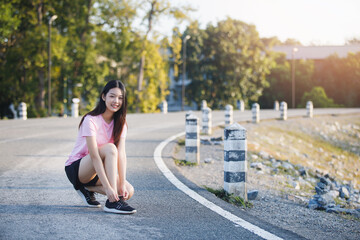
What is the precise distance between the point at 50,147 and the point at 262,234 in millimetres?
7897

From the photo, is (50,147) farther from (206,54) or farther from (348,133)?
(206,54)

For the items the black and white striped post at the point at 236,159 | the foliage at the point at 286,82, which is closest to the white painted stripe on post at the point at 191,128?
the black and white striped post at the point at 236,159

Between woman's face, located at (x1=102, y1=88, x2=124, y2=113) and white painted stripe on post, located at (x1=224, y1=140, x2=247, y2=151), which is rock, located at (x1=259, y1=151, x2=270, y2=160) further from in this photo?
woman's face, located at (x1=102, y1=88, x2=124, y2=113)

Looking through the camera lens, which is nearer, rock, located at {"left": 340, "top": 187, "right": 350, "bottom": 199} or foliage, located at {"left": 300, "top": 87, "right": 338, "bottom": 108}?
rock, located at {"left": 340, "top": 187, "right": 350, "bottom": 199}

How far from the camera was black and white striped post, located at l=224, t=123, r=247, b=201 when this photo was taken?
19.5 ft

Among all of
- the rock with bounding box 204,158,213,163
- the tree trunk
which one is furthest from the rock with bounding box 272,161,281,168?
the tree trunk

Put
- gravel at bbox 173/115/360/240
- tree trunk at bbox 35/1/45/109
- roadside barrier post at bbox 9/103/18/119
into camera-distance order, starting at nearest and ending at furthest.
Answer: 1. gravel at bbox 173/115/360/240
2. tree trunk at bbox 35/1/45/109
3. roadside barrier post at bbox 9/103/18/119

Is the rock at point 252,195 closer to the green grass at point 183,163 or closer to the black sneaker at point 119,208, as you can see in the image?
the black sneaker at point 119,208

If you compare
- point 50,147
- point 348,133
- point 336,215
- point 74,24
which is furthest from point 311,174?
point 74,24

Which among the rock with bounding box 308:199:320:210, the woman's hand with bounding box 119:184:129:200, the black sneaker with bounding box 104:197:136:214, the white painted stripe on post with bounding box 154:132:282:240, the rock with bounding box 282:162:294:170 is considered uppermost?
the woman's hand with bounding box 119:184:129:200

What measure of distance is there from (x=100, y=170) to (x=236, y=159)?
200 centimetres

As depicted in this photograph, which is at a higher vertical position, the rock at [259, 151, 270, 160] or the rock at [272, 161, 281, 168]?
the rock at [259, 151, 270, 160]

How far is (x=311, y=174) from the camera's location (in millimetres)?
12492

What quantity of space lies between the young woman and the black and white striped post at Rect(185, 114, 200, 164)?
4.12 meters
